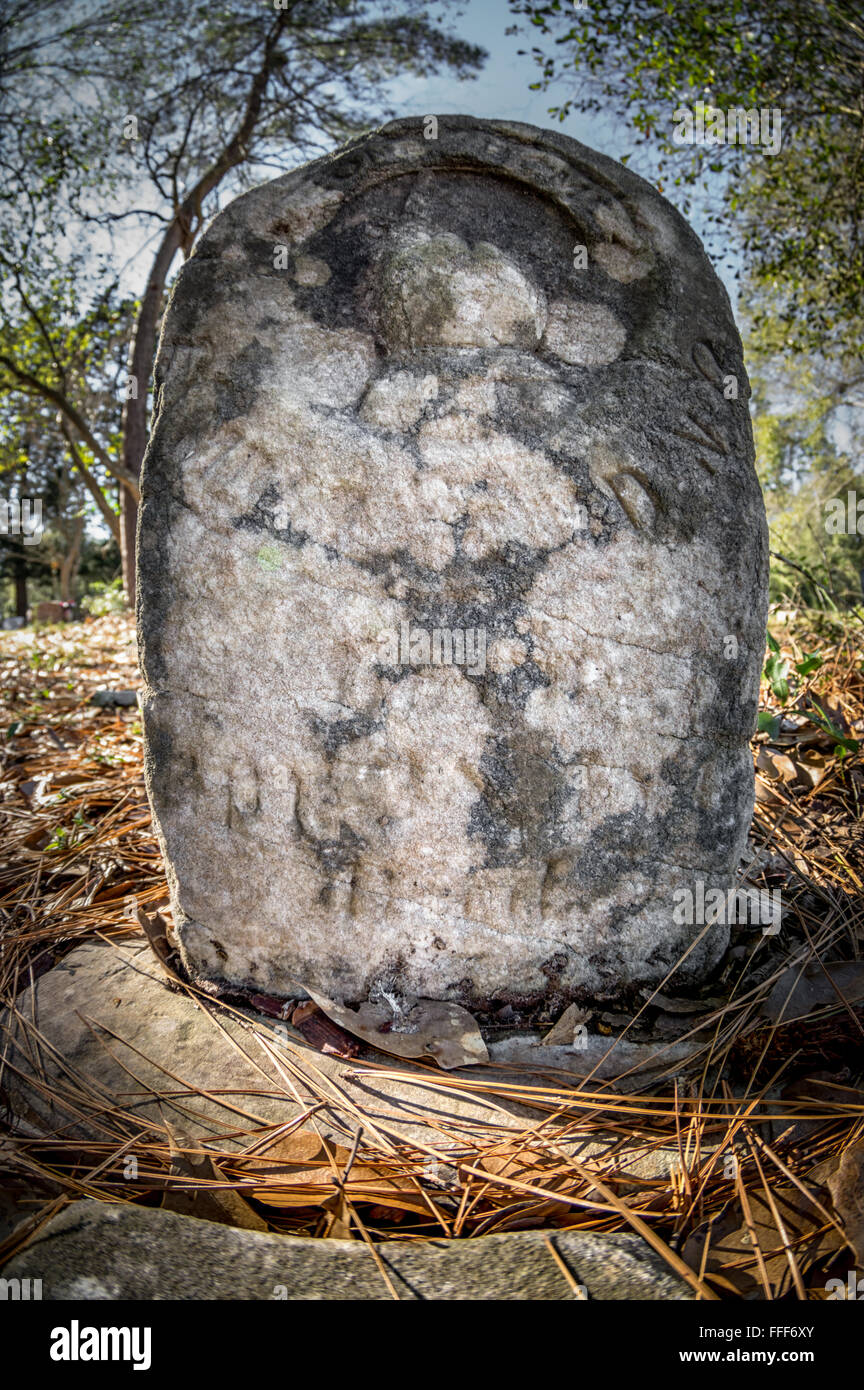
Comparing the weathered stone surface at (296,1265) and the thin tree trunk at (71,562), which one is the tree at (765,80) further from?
the thin tree trunk at (71,562)

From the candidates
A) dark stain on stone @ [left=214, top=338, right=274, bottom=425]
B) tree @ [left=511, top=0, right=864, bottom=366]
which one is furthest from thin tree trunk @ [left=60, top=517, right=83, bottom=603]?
dark stain on stone @ [left=214, top=338, right=274, bottom=425]

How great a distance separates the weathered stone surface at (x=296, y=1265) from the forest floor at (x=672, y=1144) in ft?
0.24

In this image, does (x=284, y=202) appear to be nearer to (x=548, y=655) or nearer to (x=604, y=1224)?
(x=548, y=655)

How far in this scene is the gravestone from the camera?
1725mm

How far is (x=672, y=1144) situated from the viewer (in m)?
1.47

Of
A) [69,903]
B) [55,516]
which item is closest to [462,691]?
[69,903]

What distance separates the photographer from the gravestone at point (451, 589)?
1725 millimetres

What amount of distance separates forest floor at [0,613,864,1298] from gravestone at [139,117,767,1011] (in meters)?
0.27

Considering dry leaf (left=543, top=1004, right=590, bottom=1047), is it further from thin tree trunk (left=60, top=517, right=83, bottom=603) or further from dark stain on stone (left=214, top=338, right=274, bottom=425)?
thin tree trunk (left=60, top=517, right=83, bottom=603)

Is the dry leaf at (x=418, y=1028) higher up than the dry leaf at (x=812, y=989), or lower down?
lower down

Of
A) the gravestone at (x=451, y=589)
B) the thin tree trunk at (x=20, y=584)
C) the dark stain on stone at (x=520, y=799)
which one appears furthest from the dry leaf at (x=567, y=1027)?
the thin tree trunk at (x=20, y=584)

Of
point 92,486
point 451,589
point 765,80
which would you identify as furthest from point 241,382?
point 92,486

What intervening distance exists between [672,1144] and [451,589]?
1.07 meters

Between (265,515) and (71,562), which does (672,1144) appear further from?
(71,562)
